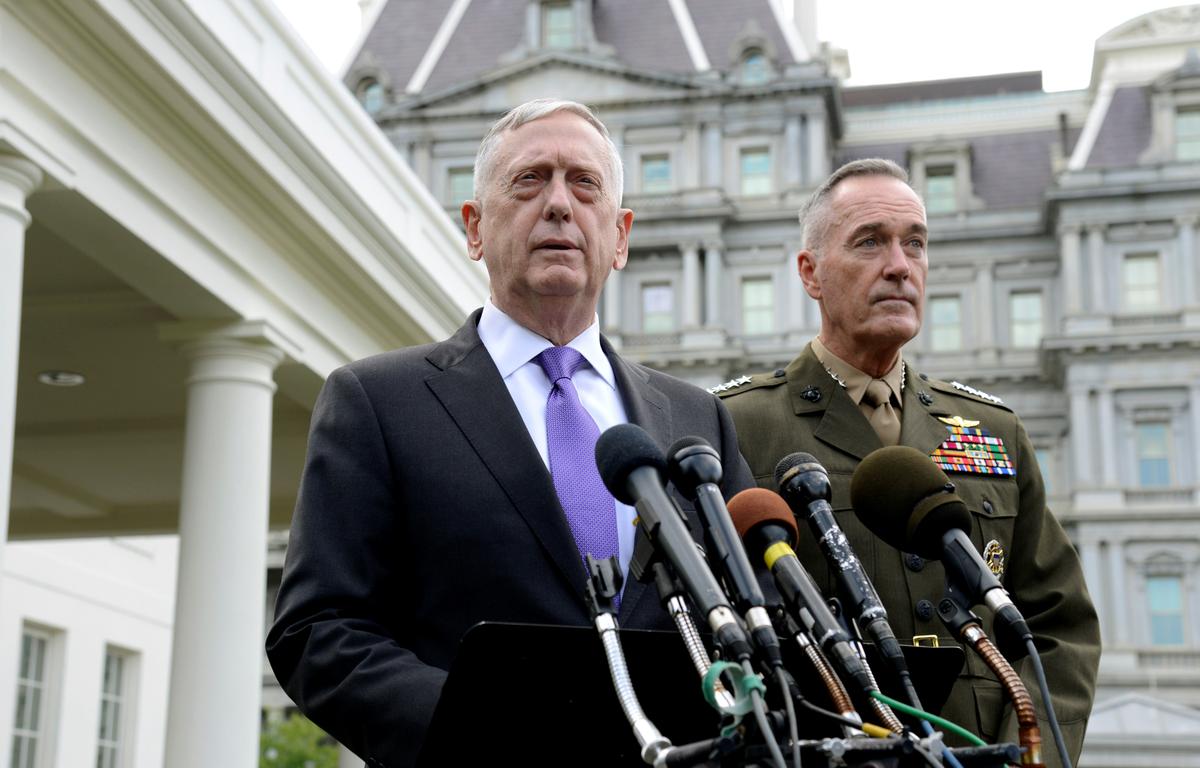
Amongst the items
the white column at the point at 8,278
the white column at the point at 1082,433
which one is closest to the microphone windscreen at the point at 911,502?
the white column at the point at 8,278

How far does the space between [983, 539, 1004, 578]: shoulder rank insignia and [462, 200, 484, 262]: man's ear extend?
1.49 meters

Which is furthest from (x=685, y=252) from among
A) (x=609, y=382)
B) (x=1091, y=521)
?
(x=609, y=382)

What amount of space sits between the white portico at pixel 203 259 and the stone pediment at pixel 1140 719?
17.6 metres

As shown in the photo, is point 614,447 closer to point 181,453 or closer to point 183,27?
point 183,27

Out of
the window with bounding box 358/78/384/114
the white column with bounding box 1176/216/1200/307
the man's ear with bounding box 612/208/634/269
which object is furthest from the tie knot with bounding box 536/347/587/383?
the window with bounding box 358/78/384/114

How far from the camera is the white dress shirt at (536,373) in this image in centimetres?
315

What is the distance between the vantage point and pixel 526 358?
320cm

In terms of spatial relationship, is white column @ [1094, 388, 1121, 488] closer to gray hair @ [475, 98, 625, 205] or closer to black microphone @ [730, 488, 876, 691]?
gray hair @ [475, 98, 625, 205]

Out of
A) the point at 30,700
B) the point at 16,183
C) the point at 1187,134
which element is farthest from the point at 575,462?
the point at 1187,134

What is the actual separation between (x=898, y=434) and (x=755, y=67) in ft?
131

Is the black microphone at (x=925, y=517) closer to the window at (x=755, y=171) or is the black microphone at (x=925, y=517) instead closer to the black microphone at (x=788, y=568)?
the black microphone at (x=788, y=568)

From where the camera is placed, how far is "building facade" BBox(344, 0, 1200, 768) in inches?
1581

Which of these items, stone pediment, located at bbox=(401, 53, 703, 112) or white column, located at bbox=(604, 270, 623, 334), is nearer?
stone pediment, located at bbox=(401, 53, 703, 112)

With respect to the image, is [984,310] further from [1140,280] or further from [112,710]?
[112,710]
